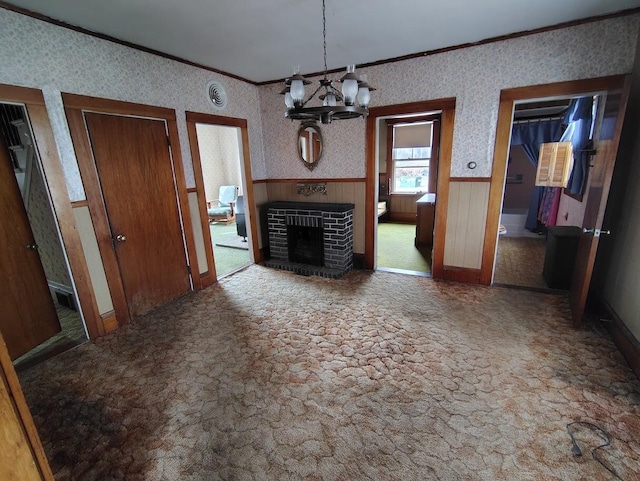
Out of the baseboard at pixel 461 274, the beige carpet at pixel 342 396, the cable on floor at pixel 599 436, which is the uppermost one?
the baseboard at pixel 461 274

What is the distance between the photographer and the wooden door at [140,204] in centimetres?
270

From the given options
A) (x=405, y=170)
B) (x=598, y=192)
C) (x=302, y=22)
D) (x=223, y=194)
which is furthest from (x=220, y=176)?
(x=598, y=192)

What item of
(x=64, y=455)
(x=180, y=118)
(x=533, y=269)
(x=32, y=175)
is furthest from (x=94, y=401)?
(x=533, y=269)

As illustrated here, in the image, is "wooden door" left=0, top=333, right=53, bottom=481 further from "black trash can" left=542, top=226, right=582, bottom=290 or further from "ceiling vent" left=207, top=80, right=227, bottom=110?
"black trash can" left=542, top=226, right=582, bottom=290

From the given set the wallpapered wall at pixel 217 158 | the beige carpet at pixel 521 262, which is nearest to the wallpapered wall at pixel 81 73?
the beige carpet at pixel 521 262

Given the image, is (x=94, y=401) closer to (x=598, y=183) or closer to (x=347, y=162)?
(x=347, y=162)

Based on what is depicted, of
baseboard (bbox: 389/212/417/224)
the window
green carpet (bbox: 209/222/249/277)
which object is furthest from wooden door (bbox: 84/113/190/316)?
the window

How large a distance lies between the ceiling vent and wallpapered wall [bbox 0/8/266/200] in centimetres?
8

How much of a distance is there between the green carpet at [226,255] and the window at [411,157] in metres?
4.05

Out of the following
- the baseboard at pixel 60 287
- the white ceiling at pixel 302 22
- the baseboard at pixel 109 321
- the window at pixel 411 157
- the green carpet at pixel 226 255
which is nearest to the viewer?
the white ceiling at pixel 302 22

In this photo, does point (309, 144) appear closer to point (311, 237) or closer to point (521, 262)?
point (311, 237)

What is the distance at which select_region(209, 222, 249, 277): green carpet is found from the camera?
4.46m

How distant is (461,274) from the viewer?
3.62m

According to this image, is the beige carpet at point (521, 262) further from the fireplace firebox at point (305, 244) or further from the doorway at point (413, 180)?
the fireplace firebox at point (305, 244)
